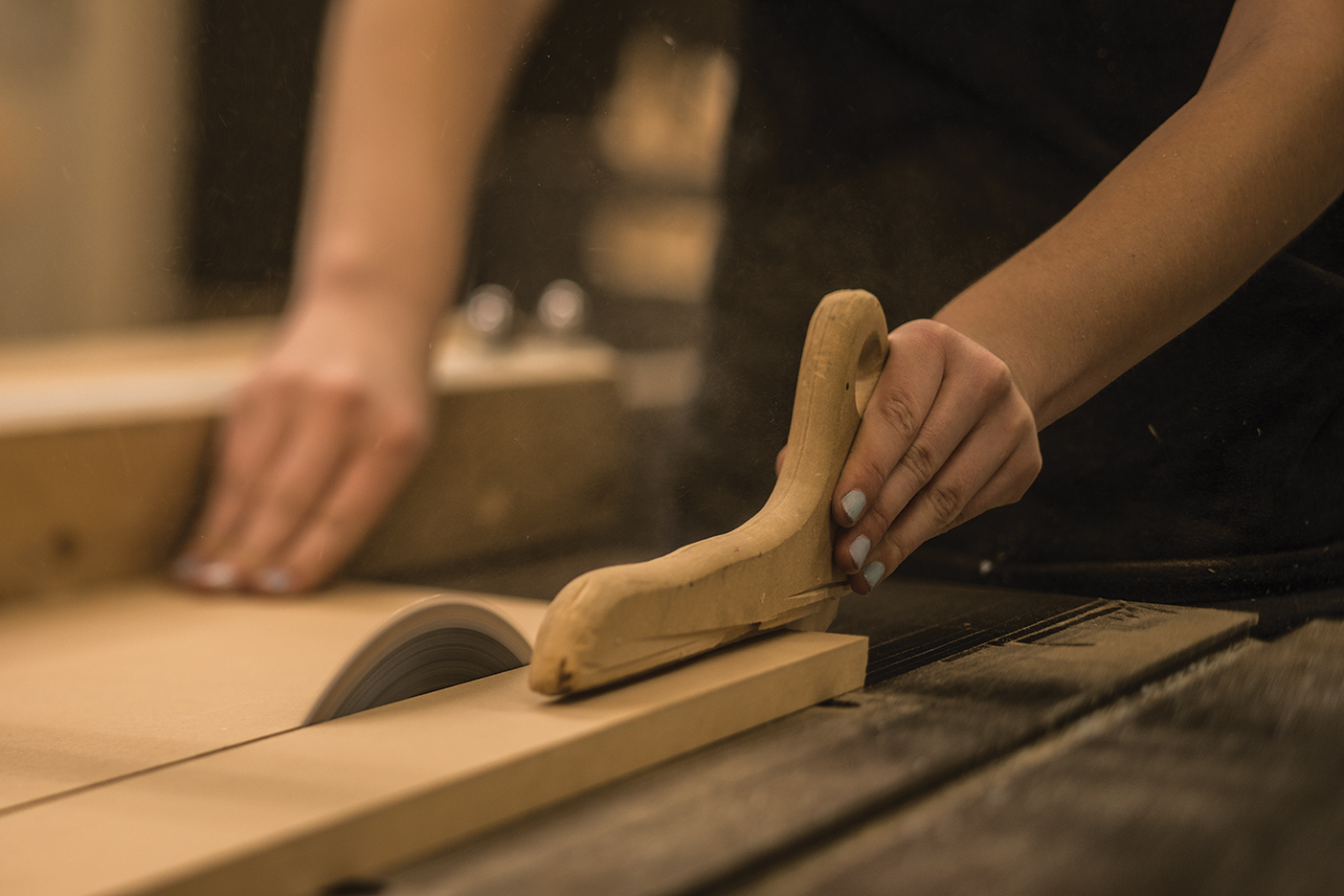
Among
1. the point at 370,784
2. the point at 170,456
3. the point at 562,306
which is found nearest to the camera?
the point at 370,784

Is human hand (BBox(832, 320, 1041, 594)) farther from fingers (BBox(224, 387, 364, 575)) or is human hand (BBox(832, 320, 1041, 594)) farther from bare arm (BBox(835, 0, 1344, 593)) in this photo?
fingers (BBox(224, 387, 364, 575))

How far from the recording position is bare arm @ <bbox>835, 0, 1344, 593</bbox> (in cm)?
58

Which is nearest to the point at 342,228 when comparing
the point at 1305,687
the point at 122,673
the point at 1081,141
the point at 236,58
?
the point at 236,58

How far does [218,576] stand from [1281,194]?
636 millimetres

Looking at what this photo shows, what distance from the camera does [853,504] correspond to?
536 millimetres

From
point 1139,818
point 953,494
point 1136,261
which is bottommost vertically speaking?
point 1139,818

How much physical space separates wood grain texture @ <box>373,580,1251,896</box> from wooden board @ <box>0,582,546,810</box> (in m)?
0.18

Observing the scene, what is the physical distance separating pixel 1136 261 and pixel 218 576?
0.54 m

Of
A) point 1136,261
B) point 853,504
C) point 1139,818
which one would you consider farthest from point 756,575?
point 1136,261

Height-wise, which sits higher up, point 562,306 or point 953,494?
point 562,306

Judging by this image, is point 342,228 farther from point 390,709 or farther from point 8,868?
point 8,868

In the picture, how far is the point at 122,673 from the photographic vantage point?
61cm

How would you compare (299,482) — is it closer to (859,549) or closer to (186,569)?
(186,569)

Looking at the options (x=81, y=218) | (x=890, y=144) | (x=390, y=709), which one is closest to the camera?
(x=390, y=709)
